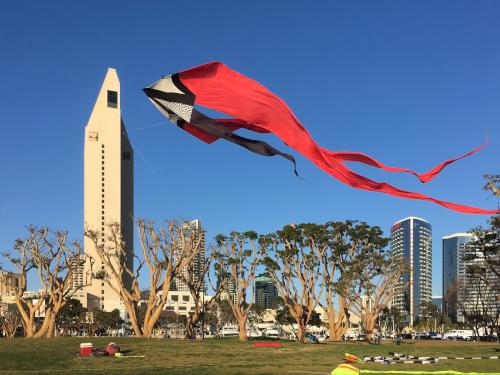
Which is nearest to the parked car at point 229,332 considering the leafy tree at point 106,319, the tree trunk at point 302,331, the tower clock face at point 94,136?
the leafy tree at point 106,319

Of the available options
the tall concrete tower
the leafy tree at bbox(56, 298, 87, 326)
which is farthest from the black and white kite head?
the tall concrete tower

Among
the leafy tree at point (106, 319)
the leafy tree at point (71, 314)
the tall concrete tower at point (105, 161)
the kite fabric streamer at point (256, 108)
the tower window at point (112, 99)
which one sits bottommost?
the leafy tree at point (106, 319)

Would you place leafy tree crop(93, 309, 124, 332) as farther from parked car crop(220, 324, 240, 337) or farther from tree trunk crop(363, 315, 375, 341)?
tree trunk crop(363, 315, 375, 341)

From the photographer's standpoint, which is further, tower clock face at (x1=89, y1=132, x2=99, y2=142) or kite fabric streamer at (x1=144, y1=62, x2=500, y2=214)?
tower clock face at (x1=89, y1=132, x2=99, y2=142)

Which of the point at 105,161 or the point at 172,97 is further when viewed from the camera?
the point at 105,161

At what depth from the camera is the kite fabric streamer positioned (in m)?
6.33

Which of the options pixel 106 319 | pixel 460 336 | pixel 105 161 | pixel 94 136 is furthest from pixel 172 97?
pixel 94 136

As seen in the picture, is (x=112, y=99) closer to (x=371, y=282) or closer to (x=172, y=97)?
(x=371, y=282)

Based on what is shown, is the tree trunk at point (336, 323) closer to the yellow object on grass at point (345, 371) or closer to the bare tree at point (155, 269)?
the bare tree at point (155, 269)

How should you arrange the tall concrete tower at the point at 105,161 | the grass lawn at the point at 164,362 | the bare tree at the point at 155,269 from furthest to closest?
the tall concrete tower at the point at 105,161 < the bare tree at the point at 155,269 < the grass lawn at the point at 164,362

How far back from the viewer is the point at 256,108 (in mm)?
6340

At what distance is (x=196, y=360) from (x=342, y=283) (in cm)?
2577

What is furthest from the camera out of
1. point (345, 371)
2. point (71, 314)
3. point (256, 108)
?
point (71, 314)

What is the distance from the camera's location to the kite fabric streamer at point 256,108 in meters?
6.33
